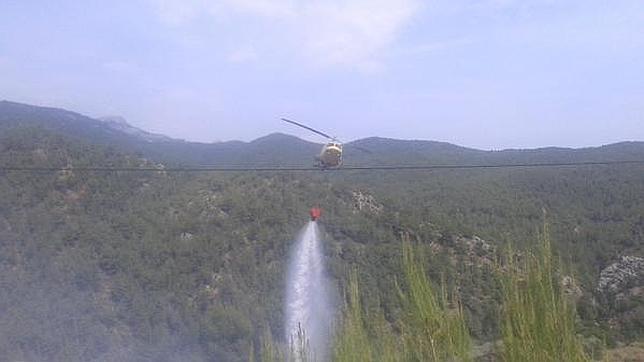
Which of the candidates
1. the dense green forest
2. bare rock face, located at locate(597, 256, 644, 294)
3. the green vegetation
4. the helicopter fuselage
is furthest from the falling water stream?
bare rock face, located at locate(597, 256, 644, 294)

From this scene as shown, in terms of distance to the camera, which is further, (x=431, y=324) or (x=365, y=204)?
(x=365, y=204)

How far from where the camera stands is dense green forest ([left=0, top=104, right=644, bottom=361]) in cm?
→ 2055

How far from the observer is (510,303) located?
4121 mm

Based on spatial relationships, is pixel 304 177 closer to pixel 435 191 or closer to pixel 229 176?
pixel 229 176

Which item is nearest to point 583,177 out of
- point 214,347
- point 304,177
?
point 304,177

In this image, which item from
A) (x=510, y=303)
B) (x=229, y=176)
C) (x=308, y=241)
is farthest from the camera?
(x=229, y=176)

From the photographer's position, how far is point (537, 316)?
4.08 meters

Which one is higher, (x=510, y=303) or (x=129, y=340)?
(x=510, y=303)

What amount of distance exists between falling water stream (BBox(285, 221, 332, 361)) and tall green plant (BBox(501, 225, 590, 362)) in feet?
20.5

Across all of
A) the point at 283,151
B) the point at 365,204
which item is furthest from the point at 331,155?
the point at 283,151

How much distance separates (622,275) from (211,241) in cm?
1385

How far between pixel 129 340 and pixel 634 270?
47.9ft

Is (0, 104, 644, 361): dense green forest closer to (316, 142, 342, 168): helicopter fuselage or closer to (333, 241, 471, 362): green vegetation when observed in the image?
(316, 142, 342, 168): helicopter fuselage

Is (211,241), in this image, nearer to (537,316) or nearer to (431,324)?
(431,324)
